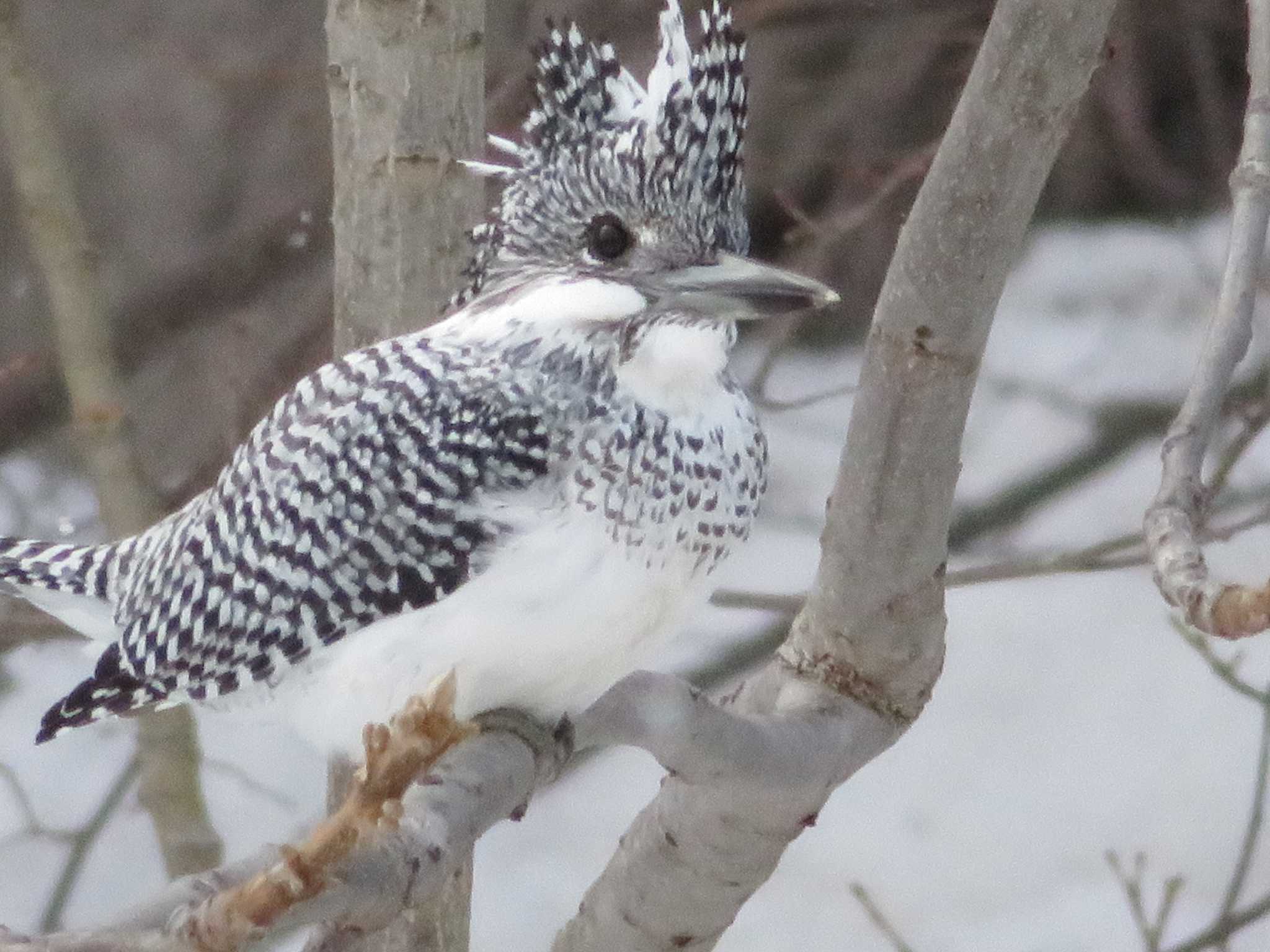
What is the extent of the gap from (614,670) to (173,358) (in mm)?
1176

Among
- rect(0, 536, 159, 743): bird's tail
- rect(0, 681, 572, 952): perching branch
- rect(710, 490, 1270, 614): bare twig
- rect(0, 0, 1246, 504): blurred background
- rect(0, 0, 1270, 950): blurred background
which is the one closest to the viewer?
rect(0, 681, 572, 952): perching branch

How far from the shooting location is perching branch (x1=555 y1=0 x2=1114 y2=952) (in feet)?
2.68

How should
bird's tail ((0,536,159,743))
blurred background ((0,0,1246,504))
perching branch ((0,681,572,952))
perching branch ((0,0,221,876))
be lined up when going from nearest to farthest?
perching branch ((0,681,572,952))
bird's tail ((0,536,159,743))
perching branch ((0,0,221,876))
blurred background ((0,0,1246,504))

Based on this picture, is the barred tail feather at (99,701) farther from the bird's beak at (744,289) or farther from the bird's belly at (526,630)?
the bird's beak at (744,289)

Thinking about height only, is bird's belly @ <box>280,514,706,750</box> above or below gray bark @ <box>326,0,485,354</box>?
below

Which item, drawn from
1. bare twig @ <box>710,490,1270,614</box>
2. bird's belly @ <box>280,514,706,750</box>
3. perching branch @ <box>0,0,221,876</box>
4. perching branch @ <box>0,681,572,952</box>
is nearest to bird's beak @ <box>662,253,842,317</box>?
bird's belly @ <box>280,514,706,750</box>

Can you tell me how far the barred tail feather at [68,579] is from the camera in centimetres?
111

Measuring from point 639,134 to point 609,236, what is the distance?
50 millimetres

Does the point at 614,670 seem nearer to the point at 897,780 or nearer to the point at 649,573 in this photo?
the point at 649,573

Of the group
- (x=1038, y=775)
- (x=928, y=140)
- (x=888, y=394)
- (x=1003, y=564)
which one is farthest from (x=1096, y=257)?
(x=888, y=394)

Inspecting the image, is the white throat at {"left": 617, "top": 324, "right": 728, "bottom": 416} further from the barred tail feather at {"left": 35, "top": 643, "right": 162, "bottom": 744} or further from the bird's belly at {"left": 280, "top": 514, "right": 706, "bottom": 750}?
the barred tail feather at {"left": 35, "top": 643, "right": 162, "bottom": 744}

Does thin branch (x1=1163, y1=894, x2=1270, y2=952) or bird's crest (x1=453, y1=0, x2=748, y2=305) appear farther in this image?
thin branch (x1=1163, y1=894, x2=1270, y2=952)

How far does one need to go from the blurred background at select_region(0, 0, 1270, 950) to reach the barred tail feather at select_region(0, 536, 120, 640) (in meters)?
0.61

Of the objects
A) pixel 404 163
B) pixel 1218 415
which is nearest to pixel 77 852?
pixel 404 163
